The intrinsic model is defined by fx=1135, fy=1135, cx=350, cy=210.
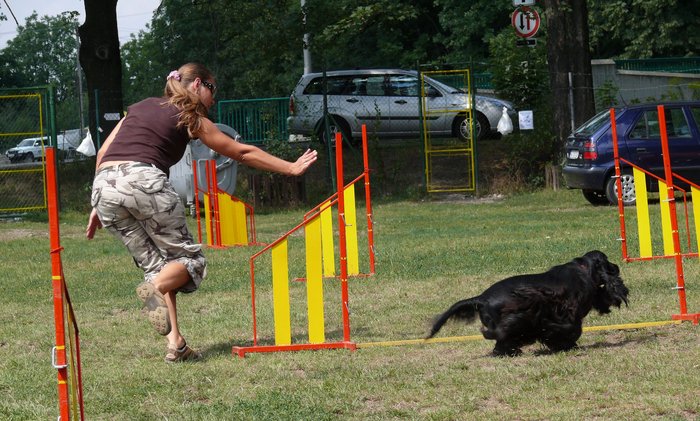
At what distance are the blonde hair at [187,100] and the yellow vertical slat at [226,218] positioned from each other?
23.7 feet

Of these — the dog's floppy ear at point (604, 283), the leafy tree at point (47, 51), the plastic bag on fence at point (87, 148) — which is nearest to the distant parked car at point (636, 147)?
the plastic bag on fence at point (87, 148)

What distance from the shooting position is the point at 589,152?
17.2 meters

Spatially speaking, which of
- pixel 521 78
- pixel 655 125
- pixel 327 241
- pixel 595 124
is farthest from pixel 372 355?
pixel 521 78

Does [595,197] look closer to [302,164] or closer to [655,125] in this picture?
[655,125]

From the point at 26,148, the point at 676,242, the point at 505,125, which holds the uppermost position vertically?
the point at 26,148

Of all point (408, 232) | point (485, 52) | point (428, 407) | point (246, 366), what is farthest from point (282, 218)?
point (485, 52)

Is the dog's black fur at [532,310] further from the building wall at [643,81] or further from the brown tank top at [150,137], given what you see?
the building wall at [643,81]

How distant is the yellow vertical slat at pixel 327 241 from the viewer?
29.4 ft

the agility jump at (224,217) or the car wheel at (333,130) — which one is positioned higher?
the car wheel at (333,130)

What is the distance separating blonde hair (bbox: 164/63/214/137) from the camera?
6395mm

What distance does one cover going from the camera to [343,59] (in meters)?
41.5

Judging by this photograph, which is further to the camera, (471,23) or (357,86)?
(471,23)

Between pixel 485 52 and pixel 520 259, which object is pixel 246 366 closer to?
pixel 520 259

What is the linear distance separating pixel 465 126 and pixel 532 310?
54.1 ft
